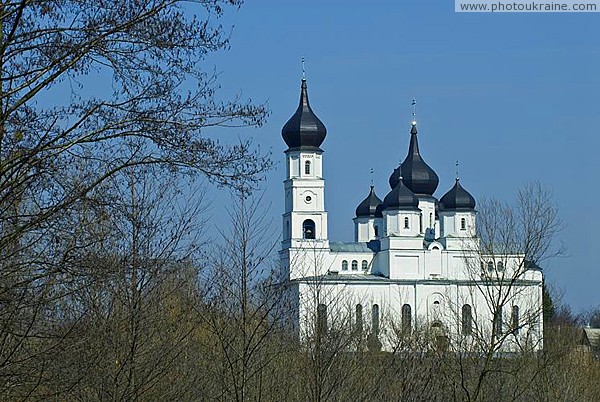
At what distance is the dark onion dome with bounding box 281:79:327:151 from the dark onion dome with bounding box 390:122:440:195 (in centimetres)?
691

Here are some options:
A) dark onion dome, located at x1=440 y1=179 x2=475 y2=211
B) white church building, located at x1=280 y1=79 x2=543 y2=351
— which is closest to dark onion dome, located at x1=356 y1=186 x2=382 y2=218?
white church building, located at x1=280 y1=79 x2=543 y2=351

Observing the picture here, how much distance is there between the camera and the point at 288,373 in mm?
17984

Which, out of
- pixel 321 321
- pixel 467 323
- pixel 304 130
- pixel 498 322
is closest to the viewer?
pixel 321 321

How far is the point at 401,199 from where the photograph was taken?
69.6 meters

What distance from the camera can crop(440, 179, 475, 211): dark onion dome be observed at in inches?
2837

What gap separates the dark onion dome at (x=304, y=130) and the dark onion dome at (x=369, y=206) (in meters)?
9.32

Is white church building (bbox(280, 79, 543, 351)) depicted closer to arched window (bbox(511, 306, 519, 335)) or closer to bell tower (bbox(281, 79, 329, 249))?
bell tower (bbox(281, 79, 329, 249))

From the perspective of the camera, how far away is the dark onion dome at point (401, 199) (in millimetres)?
69625

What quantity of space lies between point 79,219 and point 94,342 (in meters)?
3.88

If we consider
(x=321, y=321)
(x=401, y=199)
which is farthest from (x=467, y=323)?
(x=401, y=199)

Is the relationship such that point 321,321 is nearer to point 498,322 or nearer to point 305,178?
point 498,322

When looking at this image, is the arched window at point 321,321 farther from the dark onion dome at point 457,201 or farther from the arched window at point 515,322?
the dark onion dome at point 457,201

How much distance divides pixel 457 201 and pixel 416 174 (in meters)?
3.07

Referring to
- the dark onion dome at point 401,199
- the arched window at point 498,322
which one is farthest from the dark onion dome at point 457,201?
the arched window at point 498,322
